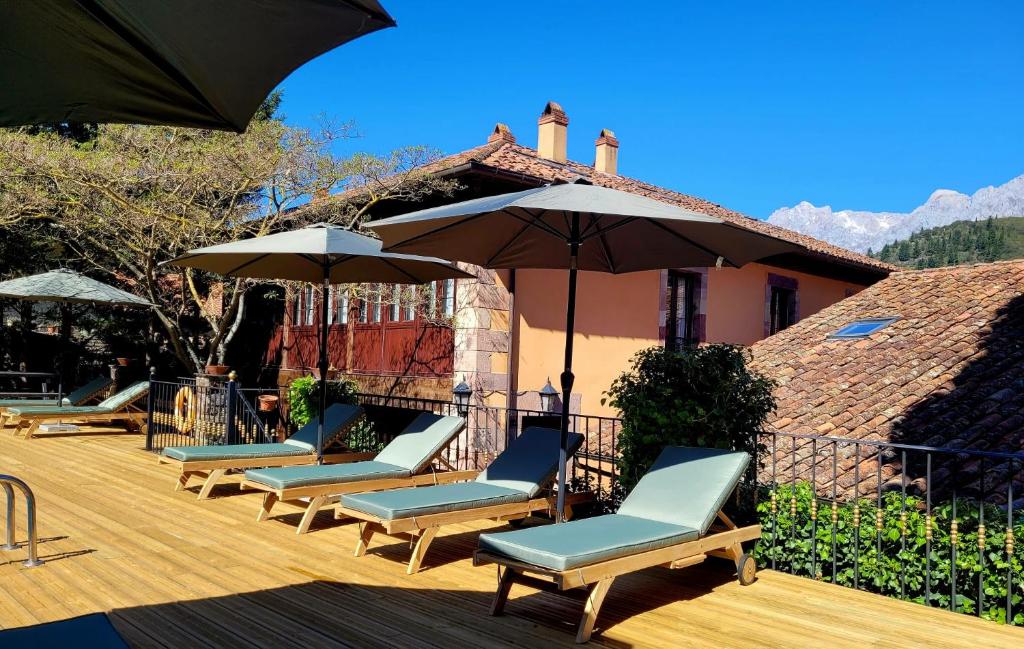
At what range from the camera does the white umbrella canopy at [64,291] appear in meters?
11.9

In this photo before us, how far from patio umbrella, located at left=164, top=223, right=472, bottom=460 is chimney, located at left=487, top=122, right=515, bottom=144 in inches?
300

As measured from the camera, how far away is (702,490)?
5.08m

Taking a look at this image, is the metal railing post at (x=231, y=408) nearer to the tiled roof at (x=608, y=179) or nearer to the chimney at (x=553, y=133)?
the tiled roof at (x=608, y=179)

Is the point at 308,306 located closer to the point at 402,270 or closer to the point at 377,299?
the point at 377,299

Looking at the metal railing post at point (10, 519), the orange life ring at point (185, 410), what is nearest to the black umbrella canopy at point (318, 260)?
the metal railing post at point (10, 519)

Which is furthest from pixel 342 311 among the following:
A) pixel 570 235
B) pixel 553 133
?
pixel 570 235

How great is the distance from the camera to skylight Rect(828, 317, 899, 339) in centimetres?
1258

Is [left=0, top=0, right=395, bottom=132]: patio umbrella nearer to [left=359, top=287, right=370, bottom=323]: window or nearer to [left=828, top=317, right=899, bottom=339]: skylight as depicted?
[left=828, top=317, right=899, bottom=339]: skylight

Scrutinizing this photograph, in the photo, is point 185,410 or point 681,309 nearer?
point 185,410

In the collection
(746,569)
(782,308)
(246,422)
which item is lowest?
(746,569)

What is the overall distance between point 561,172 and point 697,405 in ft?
29.0

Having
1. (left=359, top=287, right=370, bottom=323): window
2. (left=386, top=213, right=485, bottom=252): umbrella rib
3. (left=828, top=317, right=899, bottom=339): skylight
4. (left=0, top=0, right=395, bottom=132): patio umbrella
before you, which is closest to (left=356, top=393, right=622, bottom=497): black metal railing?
(left=386, top=213, right=485, bottom=252): umbrella rib

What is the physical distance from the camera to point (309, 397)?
1009 centimetres

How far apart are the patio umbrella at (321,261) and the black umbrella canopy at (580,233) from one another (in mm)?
1127
